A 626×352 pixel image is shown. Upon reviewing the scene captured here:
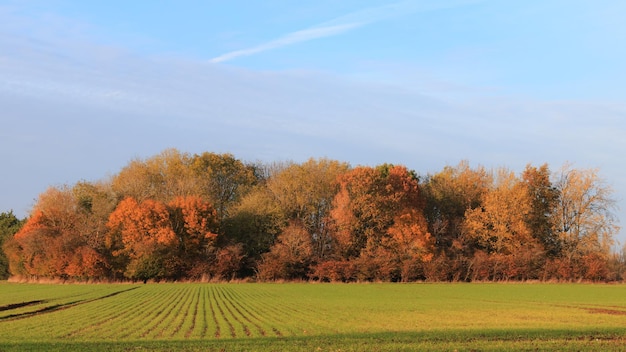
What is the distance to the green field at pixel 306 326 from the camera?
2138cm

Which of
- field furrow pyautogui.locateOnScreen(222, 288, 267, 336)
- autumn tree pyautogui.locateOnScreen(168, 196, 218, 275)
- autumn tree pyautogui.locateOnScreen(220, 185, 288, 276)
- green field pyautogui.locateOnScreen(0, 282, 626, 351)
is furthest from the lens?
autumn tree pyautogui.locateOnScreen(220, 185, 288, 276)

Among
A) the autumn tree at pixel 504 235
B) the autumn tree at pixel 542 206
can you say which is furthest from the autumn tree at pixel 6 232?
the autumn tree at pixel 542 206

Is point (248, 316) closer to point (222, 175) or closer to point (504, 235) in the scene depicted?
point (504, 235)

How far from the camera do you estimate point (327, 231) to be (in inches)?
3292

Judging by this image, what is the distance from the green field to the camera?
70.1 feet

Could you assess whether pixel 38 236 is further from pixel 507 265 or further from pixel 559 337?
pixel 559 337

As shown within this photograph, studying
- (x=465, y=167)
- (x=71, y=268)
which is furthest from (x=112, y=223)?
(x=465, y=167)

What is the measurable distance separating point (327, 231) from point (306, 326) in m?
56.3

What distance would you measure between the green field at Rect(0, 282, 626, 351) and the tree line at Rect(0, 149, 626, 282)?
34.0 meters

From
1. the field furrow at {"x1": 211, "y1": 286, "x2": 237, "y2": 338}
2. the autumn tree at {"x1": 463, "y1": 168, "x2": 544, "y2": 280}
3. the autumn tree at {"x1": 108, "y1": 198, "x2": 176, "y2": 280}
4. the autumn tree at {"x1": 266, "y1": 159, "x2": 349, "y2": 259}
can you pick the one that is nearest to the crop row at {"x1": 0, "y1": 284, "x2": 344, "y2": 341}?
the field furrow at {"x1": 211, "y1": 286, "x2": 237, "y2": 338}

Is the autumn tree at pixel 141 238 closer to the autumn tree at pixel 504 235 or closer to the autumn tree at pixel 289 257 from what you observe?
the autumn tree at pixel 289 257

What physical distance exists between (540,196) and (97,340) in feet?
246

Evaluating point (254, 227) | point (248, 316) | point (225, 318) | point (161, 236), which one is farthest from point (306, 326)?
point (254, 227)

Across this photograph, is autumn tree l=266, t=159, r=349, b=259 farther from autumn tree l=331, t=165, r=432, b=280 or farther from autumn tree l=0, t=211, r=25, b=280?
autumn tree l=0, t=211, r=25, b=280
